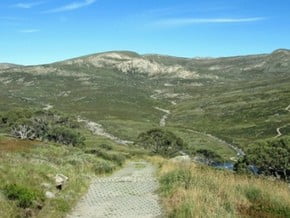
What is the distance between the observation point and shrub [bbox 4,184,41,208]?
18.2 m

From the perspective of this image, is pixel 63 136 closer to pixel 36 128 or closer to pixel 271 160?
pixel 36 128

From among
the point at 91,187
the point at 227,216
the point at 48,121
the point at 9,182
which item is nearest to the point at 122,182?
the point at 91,187

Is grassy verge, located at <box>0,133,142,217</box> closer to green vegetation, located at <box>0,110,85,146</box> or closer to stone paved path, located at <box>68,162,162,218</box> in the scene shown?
stone paved path, located at <box>68,162,162,218</box>

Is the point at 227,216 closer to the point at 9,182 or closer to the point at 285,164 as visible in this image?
the point at 9,182

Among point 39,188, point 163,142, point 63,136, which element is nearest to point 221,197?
point 39,188

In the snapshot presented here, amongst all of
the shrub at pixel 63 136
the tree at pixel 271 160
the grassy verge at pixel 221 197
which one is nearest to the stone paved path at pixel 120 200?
the grassy verge at pixel 221 197

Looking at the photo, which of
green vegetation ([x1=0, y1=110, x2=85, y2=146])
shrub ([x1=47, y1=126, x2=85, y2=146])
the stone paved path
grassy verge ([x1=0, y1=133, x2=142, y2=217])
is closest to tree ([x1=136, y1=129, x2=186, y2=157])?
green vegetation ([x1=0, y1=110, x2=85, y2=146])

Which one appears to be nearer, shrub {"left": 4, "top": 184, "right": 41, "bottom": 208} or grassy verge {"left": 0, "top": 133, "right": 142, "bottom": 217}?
grassy verge {"left": 0, "top": 133, "right": 142, "bottom": 217}

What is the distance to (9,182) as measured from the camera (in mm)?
21141

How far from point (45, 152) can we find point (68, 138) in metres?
79.3

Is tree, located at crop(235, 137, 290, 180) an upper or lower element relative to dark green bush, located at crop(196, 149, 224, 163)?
upper

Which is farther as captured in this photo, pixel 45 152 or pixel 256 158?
pixel 256 158

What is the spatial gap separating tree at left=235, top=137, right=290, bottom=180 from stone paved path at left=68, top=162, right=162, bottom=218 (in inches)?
2119

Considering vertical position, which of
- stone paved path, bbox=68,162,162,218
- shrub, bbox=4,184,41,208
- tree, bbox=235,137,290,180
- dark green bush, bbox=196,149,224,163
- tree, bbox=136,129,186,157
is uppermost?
shrub, bbox=4,184,41,208
